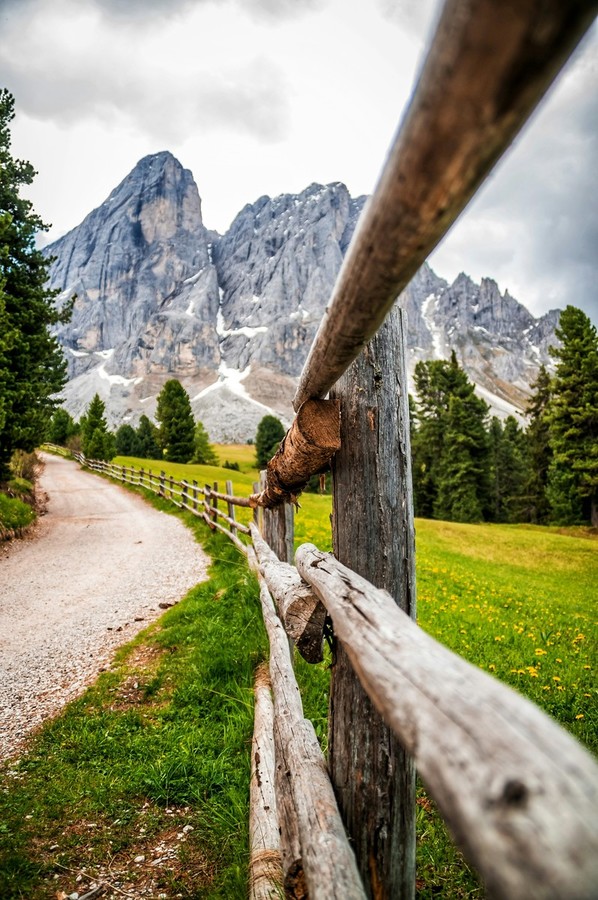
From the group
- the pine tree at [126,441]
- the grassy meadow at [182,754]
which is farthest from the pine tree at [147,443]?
the grassy meadow at [182,754]

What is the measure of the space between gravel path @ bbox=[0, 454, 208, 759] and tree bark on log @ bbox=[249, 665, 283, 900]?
2.09m

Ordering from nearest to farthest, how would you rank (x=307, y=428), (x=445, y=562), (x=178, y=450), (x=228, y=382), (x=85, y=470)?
(x=307, y=428) < (x=445, y=562) < (x=85, y=470) < (x=178, y=450) < (x=228, y=382)

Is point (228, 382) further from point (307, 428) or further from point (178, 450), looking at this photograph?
point (307, 428)

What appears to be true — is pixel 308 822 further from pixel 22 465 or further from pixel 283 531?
pixel 22 465

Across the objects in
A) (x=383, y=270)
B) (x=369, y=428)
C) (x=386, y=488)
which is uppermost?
(x=383, y=270)

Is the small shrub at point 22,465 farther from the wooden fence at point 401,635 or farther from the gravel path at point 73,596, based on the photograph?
the wooden fence at point 401,635

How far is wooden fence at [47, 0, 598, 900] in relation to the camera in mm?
542

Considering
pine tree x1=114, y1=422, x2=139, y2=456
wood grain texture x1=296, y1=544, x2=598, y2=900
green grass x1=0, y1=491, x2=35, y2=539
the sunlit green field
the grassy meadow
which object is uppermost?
pine tree x1=114, y1=422, x2=139, y2=456

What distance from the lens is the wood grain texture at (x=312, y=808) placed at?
1366 mm

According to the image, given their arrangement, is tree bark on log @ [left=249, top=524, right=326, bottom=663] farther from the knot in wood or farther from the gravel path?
the gravel path

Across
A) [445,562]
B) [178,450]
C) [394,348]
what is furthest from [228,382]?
[394,348]

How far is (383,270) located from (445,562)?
15.1 meters

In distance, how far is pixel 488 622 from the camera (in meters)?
7.73

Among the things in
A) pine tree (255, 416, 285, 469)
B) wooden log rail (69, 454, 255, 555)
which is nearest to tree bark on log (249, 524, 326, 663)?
wooden log rail (69, 454, 255, 555)
